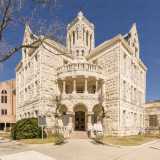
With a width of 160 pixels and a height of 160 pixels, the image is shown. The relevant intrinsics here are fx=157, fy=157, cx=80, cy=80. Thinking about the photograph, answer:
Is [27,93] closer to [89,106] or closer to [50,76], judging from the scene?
[50,76]

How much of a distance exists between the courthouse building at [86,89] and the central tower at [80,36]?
14.7 ft

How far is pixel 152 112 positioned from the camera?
2833cm

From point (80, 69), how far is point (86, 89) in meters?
2.73

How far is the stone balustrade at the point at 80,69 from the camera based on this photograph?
20.5m

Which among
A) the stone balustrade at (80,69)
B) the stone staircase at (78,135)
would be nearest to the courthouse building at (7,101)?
the stone balustrade at (80,69)

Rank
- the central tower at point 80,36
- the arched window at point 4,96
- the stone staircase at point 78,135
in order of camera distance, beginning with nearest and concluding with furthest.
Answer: the stone staircase at point 78,135
the central tower at point 80,36
the arched window at point 4,96

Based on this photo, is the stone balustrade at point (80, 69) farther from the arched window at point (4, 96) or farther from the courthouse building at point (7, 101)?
the arched window at point (4, 96)

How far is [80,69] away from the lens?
20469mm

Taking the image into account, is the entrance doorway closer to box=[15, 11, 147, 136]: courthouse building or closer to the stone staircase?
box=[15, 11, 147, 136]: courthouse building

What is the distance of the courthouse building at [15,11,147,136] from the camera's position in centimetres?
1956

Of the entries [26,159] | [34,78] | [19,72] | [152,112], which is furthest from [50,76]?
[152,112]

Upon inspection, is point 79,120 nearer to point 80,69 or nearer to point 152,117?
point 80,69

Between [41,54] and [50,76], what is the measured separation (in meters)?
3.15

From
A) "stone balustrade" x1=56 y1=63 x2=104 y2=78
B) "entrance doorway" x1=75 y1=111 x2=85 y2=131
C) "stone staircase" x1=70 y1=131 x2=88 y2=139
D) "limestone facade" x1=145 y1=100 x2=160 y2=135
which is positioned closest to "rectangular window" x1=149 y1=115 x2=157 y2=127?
"limestone facade" x1=145 y1=100 x2=160 y2=135
